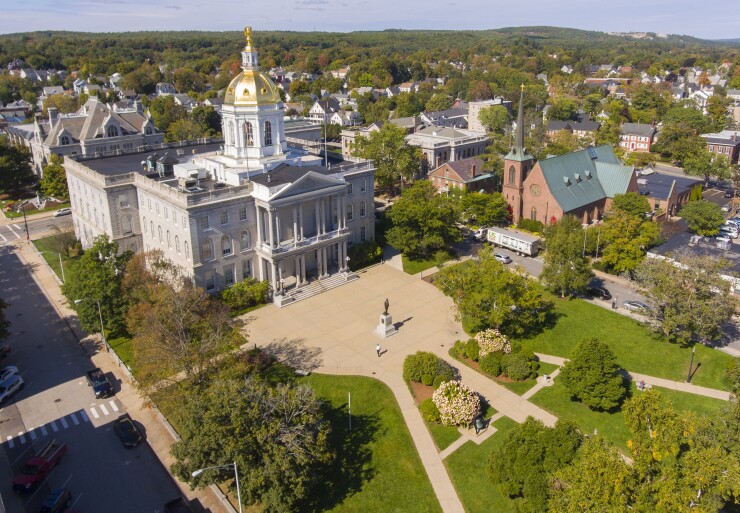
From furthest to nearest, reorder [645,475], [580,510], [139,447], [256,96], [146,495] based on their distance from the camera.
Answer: [256,96]
[139,447]
[146,495]
[645,475]
[580,510]

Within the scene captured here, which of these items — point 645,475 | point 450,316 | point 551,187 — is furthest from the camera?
point 551,187

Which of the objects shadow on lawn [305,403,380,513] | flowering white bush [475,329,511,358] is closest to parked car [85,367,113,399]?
shadow on lawn [305,403,380,513]

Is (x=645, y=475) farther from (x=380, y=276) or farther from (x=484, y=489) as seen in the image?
(x=380, y=276)

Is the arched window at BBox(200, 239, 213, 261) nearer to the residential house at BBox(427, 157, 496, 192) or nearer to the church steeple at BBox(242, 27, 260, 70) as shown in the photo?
the church steeple at BBox(242, 27, 260, 70)

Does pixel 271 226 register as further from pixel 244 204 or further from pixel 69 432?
pixel 69 432

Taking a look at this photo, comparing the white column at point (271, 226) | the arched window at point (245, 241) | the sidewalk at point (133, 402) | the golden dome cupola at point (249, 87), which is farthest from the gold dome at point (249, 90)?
the sidewalk at point (133, 402)

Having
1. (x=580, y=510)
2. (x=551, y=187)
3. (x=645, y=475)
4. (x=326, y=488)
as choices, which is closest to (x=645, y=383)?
(x=645, y=475)

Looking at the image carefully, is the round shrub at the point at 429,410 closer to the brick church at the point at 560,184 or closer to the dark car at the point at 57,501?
the dark car at the point at 57,501
